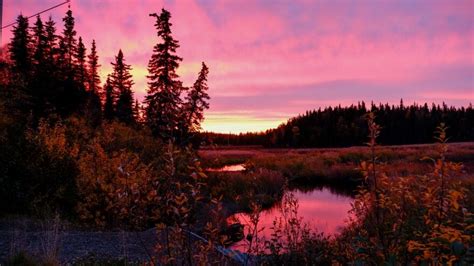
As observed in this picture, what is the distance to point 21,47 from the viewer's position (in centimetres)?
3822

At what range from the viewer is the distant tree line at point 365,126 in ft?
295

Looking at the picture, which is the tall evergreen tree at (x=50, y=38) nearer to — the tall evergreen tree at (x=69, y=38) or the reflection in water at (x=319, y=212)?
the tall evergreen tree at (x=69, y=38)

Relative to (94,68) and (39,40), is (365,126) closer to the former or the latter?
(94,68)

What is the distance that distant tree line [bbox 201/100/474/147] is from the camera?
295 ft

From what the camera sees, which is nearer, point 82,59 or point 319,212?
point 319,212

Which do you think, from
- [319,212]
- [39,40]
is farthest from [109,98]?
[319,212]

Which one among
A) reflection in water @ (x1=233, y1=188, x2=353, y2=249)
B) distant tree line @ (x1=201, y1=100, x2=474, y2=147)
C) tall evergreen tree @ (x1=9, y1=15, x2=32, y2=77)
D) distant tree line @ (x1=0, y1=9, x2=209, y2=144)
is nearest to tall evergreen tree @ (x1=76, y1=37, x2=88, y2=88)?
distant tree line @ (x1=0, y1=9, x2=209, y2=144)

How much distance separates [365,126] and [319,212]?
257ft

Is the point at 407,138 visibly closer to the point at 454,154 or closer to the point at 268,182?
the point at 454,154

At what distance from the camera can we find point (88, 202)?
13922 mm

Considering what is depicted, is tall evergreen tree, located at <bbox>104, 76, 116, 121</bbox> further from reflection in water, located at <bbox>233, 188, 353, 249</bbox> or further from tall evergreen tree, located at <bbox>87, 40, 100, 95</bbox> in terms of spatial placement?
reflection in water, located at <bbox>233, 188, 353, 249</bbox>

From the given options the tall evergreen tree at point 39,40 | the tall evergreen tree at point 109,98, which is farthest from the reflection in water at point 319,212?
the tall evergreen tree at point 109,98

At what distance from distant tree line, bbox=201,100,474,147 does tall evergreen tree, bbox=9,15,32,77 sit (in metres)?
52.6

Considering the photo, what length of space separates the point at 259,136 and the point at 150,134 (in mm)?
95237
